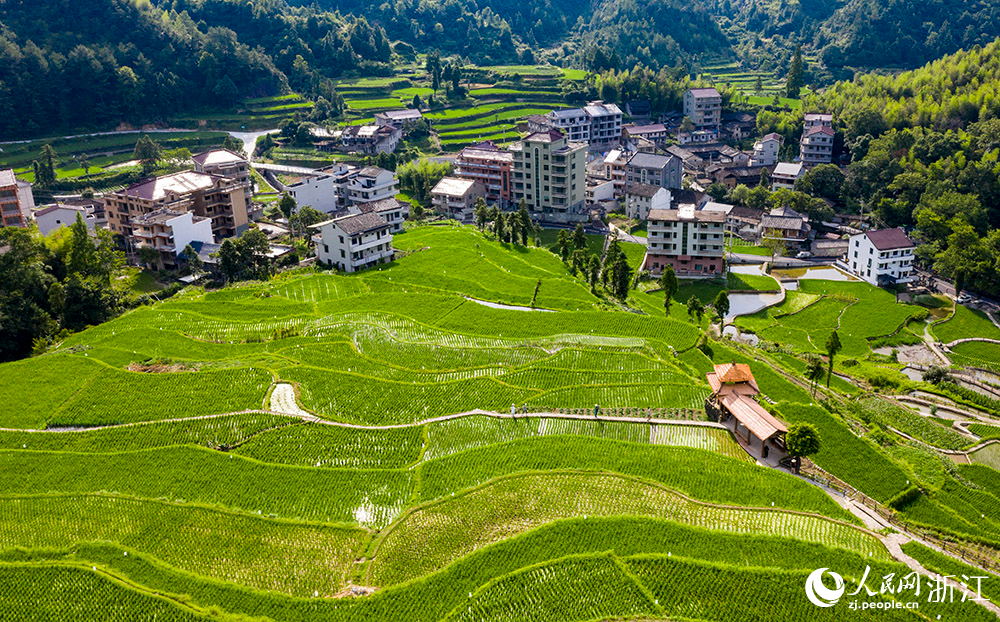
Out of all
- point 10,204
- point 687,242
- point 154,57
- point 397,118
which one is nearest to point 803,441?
point 687,242

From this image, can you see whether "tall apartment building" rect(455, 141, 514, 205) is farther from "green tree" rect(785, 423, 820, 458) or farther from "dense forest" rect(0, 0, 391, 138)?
"green tree" rect(785, 423, 820, 458)

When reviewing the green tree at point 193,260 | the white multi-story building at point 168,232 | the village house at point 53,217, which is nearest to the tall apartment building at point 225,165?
the village house at point 53,217

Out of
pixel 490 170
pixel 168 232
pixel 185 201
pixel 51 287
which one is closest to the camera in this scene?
pixel 51 287

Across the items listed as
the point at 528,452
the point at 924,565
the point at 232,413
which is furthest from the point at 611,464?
the point at 232,413

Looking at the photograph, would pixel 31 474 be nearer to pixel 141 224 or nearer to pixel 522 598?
pixel 522 598

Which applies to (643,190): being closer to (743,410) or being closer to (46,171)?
(743,410)

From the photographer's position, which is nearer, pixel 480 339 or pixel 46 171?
pixel 480 339

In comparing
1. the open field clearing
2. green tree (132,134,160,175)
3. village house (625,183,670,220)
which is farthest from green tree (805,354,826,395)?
green tree (132,134,160,175)
